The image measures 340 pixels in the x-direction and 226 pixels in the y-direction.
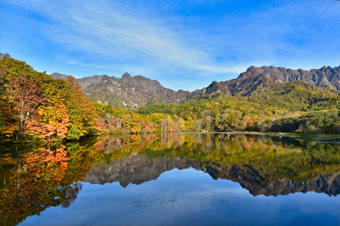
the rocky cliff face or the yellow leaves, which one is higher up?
the yellow leaves

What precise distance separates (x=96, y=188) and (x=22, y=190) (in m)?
3.33

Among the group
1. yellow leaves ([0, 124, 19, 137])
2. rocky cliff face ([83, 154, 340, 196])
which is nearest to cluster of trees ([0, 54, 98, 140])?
yellow leaves ([0, 124, 19, 137])

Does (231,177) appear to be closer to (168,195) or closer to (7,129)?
(168,195)

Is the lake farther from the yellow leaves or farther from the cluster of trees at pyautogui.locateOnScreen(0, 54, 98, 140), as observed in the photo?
the cluster of trees at pyautogui.locateOnScreen(0, 54, 98, 140)

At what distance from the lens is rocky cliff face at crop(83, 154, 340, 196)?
10.4 m

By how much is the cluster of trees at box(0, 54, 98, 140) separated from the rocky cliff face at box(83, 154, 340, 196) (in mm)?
19438

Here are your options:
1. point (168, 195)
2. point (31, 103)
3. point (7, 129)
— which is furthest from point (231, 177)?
point (7, 129)

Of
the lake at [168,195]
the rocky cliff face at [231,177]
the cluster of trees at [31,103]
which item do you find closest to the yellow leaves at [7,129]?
the cluster of trees at [31,103]

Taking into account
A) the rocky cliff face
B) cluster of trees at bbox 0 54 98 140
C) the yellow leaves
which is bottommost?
the rocky cliff face

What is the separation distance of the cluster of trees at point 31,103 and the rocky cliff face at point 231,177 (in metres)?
19.4

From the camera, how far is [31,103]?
27.8 meters

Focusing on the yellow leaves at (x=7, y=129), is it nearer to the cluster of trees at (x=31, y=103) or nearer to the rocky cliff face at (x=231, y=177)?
the cluster of trees at (x=31, y=103)

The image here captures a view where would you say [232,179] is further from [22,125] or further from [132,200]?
[22,125]

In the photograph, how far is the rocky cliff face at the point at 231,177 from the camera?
1035cm
